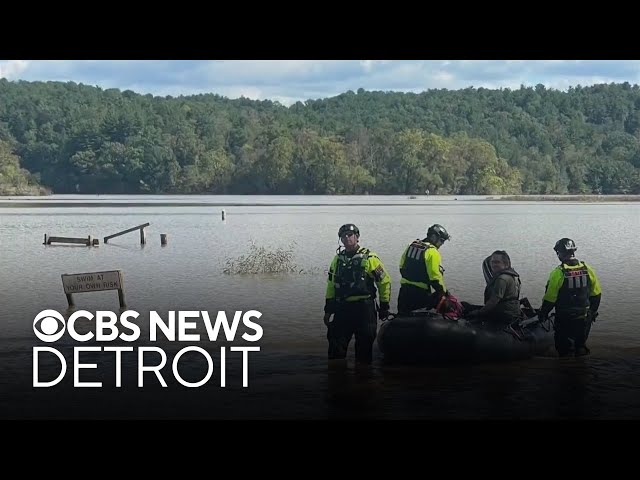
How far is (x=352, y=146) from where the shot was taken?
3295 inches

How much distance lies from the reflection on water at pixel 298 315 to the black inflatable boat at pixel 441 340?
203mm

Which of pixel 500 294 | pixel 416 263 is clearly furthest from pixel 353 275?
pixel 500 294

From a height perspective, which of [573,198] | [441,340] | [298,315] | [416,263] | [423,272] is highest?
[416,263]

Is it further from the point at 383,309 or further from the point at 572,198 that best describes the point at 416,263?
the point at 572,198

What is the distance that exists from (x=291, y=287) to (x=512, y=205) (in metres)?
59.6

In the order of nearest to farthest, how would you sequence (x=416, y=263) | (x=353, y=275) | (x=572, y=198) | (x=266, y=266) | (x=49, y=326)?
(x=353, y=275), (x=416, y=263), (x=49, y=326), (x=266, y=266), (x=572, y=198)

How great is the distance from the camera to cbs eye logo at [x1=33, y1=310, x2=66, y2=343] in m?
16.2

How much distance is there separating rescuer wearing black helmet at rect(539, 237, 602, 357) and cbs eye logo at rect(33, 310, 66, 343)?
313 inches

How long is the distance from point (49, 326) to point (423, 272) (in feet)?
30.1

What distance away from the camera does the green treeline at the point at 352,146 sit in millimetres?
83312

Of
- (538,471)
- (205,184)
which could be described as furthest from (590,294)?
(205,184)

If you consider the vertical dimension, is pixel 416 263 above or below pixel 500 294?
above

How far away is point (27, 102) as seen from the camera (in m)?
94.8

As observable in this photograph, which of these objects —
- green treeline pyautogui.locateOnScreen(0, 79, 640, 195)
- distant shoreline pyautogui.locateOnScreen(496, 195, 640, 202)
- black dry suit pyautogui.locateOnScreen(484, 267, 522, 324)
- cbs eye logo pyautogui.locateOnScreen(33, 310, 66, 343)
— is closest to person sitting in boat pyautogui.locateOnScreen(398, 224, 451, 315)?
black dry suit pyautogui.locateOnScreen(484, 267, 522, 324)
